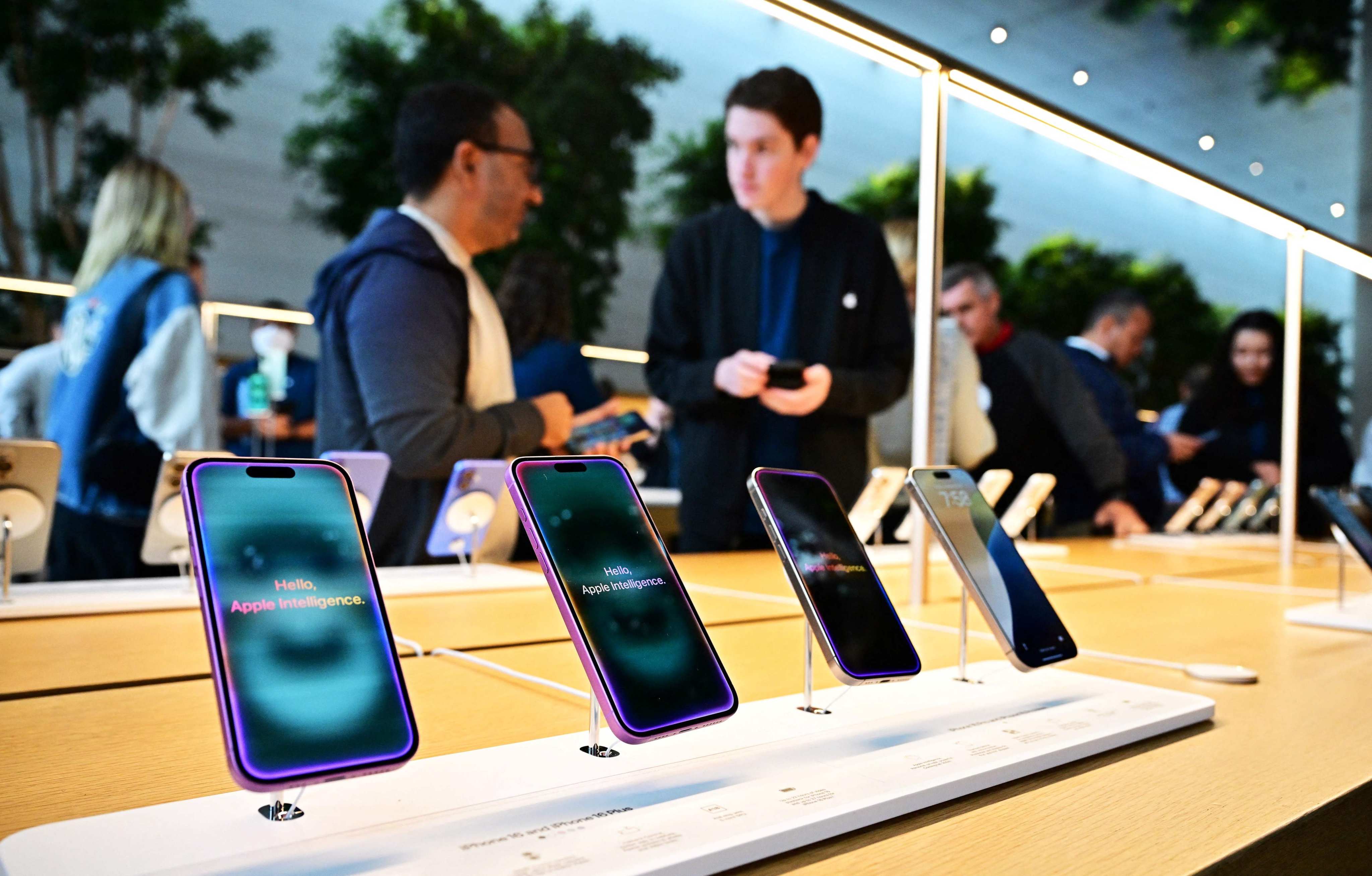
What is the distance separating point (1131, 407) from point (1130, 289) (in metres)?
4.00

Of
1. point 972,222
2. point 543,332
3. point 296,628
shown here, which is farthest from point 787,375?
point 972,222

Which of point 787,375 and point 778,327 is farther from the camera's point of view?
point 778,327

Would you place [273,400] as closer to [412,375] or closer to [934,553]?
[412,375]

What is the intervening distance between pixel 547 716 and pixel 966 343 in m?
3.81

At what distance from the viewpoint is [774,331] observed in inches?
168

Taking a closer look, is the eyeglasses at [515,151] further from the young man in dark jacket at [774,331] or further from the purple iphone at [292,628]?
the purple iphone at [292,628]

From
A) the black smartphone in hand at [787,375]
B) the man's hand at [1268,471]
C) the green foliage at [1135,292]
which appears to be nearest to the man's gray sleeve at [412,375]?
the black smartphone in hand at [787,375]

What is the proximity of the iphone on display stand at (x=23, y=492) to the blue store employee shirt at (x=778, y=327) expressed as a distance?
2807 mm

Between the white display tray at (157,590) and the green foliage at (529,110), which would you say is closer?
the white display tray at (157,590)

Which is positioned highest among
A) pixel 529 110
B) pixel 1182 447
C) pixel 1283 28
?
pixel 1283 28

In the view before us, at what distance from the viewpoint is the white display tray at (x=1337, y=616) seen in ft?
5.89

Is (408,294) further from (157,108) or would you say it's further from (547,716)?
(157,108)

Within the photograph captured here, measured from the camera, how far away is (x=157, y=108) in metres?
Result: 4.81

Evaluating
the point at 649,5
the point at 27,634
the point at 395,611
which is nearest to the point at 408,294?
the point at 395,611
